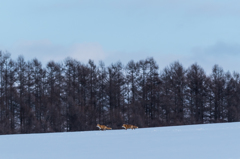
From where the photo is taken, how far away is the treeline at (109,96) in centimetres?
3581

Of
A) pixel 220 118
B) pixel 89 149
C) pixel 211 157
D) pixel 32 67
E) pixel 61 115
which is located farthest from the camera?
pixel 220 118

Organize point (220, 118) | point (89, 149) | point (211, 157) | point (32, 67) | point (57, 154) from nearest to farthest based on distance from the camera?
point (211, 157)
point (57, 154)
point (89, 149)
point (32, 67)
point (220, 118)

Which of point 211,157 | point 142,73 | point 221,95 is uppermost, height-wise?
point 142,73

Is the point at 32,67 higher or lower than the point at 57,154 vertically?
higher

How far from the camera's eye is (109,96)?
40250 millimetres

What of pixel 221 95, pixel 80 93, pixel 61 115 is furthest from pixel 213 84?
pixel 61 115

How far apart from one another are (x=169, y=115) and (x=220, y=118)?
6267mm

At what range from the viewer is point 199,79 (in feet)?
141

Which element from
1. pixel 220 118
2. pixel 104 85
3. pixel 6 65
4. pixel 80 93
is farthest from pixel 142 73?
pixel 6 65

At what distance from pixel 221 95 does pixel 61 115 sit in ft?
63.3

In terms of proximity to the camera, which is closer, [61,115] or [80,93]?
[61,115]

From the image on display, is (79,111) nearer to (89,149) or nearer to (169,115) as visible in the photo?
(169,115)

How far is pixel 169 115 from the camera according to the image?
40031mm

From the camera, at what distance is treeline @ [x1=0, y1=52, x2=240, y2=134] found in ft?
117
